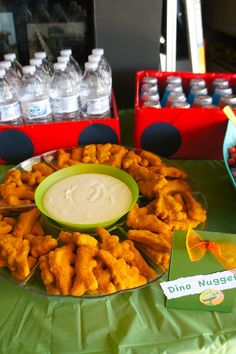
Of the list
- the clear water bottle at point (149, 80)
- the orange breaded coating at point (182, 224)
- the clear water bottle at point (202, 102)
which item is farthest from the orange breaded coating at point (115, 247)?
the clear water bottle at point (149, 80)

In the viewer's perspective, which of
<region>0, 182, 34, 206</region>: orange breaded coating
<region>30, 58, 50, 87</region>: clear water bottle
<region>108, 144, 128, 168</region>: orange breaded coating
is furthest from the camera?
<region>30, 58, 50, 87</region>: clear water bottle

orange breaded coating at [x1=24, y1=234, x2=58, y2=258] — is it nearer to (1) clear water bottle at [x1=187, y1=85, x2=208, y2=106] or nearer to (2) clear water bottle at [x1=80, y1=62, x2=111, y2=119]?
(2) clear water bottle at [x1=80, y1=62, x2=111, y2=119]

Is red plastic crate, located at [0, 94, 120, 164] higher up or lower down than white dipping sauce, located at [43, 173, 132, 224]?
higher up

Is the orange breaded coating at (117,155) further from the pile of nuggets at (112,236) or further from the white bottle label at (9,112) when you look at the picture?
the white bottle label at (9,112)

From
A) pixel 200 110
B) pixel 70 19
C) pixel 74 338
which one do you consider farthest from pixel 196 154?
pixel 70 19

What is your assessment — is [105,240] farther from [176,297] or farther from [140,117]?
[140,117]

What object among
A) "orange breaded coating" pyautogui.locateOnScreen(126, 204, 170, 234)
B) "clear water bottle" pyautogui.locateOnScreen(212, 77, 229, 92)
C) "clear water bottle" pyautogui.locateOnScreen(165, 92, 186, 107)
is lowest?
"orange breaded coating" pyautogui.locateOnScreen(126, 204, 170, 234)

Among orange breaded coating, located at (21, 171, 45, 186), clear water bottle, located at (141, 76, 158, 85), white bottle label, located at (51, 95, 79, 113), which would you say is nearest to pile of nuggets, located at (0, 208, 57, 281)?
orange breaded coating, located at (21, 171, 45, 186)
